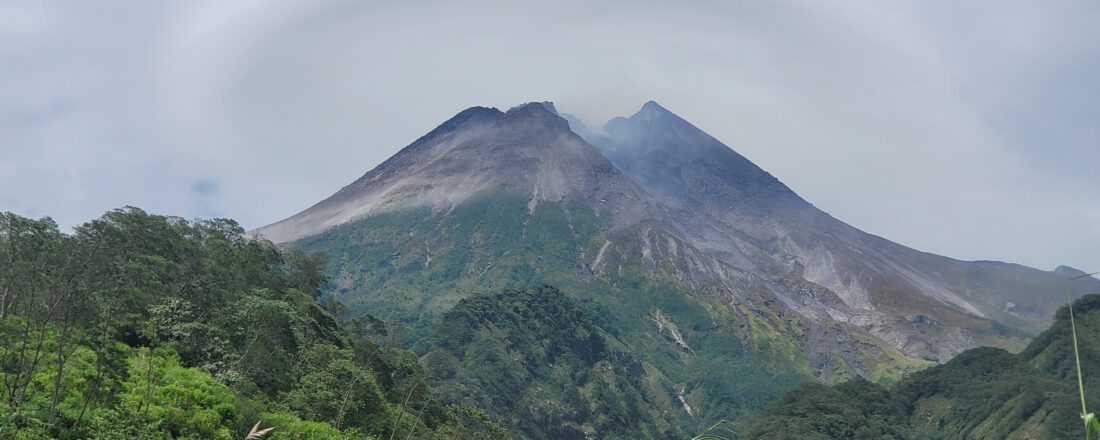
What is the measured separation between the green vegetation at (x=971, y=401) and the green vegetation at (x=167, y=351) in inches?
2356

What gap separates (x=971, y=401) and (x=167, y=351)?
106 metres

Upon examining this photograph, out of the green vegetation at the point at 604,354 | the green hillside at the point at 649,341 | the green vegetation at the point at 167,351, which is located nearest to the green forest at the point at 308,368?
the green vegetation at the point at 167,351

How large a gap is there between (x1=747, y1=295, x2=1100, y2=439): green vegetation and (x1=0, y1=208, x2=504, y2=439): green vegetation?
59841 mm

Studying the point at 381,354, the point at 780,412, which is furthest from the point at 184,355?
the point at 780,412

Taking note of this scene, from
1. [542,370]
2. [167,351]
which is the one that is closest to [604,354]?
[542,370]

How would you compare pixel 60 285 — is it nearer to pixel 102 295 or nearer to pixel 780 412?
pixel 102 295

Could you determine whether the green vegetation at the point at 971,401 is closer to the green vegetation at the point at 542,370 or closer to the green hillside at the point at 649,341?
the green vegetation at the point at 542,370

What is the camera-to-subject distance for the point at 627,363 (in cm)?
15038

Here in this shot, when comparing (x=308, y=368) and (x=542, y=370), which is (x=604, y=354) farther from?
(x=308, y=368)

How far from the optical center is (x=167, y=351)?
90.6 feet

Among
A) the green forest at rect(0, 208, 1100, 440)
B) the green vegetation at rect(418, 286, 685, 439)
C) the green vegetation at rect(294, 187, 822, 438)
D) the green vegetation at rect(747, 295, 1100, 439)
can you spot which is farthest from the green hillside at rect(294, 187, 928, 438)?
the green vegetation at rect(747, 295, 1100, 439)

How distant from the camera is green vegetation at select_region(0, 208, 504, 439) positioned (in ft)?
58.8

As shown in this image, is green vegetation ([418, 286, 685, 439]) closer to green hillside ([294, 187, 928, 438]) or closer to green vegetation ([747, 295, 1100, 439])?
green hillside ([294, 187, 928, 438])

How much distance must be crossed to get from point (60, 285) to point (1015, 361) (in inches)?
5075
